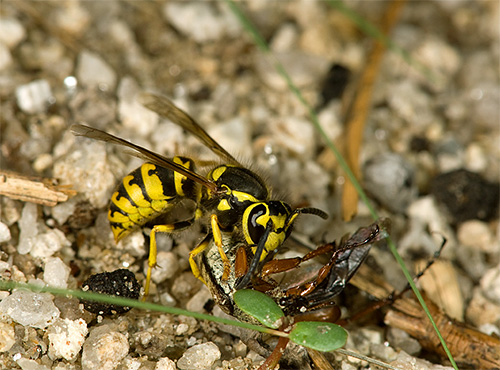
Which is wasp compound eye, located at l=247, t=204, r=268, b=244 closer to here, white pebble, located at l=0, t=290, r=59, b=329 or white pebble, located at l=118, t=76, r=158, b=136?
white pebble, located at l=0, t=290, r=59, b=329

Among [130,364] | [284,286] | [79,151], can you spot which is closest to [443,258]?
[284,286]

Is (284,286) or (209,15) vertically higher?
(209,15)

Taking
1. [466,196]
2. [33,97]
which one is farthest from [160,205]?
[466,196]

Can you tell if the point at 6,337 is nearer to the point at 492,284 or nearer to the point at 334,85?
the point at 492,284

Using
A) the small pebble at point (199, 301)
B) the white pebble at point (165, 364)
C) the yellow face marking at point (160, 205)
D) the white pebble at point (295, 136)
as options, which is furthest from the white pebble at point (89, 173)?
the white pebble at point (295, 136)

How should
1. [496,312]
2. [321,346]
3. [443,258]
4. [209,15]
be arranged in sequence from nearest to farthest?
1. [321,346]
2. [496,312]
3. [443,258]
4. [209,15]

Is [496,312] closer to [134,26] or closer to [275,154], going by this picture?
[275,154]

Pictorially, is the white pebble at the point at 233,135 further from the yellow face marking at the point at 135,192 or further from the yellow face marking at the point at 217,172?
the yellow face marking at the point at 135,192
